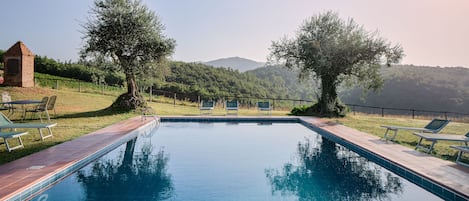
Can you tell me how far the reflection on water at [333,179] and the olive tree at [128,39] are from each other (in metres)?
8.30

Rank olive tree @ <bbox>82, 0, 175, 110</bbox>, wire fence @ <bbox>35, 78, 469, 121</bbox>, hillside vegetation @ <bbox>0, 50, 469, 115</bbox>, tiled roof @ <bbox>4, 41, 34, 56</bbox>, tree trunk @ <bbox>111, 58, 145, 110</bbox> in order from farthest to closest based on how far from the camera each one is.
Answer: hillside vegetation @ <bbox>0, 50, 469, 115</bbox> → wire fence @ <bbox>35, 78, 469, 121</bbox> → tiled roof @ <bbox>4, 41, 34, 56</bbox> → tree trunk @ <bbox>111, 58, 145, 110</bbox> → olive tree @ <bbox>82, 0, 175, 110</bbox>

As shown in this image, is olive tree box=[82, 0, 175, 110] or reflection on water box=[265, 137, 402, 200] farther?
olive tree box=[82, 0, 175, 110]

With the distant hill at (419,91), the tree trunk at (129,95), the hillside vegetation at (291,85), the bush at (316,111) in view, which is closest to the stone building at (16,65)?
the tree trunk at (129,95)

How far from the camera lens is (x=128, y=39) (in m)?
13.6

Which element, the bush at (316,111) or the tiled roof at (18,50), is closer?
the bush at (316,111)

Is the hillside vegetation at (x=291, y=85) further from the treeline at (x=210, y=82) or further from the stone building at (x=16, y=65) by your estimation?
the stone building at (x=16, y=65)

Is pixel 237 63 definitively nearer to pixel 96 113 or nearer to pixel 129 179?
pixel 96 113

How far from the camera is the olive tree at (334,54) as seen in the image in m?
14.8

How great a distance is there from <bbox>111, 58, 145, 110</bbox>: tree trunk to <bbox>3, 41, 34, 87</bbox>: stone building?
658 centimetres

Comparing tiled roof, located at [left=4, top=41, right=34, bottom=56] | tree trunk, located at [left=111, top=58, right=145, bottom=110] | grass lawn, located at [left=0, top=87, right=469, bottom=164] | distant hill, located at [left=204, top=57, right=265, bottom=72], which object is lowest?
grass lawn, located at [left=0, top=87, right=469, bottom=164]

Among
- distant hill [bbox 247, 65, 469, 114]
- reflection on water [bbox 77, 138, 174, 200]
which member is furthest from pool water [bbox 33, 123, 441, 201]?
distant hill [bbox 247, 65, 469, 114]

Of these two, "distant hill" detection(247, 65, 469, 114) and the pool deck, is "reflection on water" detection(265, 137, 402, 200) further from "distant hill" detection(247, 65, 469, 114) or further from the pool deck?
"distant hill" detection(247, 65, 469, 114)

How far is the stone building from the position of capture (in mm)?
17188

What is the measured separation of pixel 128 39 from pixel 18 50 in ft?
24.2
